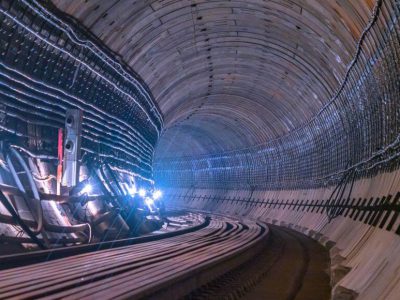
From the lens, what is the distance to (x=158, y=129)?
74.7 ft

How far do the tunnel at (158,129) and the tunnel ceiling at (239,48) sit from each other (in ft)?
0.23

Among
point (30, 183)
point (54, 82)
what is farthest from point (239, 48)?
point (30, 183)

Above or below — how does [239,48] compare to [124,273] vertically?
above

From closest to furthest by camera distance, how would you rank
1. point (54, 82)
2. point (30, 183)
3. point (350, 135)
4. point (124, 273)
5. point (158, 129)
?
point (124, 273) < point (30, 183) < point (54, 82) < point (350, 135) < point (158, 129)

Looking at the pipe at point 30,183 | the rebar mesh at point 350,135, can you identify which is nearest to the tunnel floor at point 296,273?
the rebar mesh at point 350,135

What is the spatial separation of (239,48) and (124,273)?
42.3ft

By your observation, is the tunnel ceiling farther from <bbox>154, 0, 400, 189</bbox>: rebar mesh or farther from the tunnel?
<bbox>154, 0, 400, 189</bbox>: rebar mesh

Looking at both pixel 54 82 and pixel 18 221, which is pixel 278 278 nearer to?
pixel 18 221

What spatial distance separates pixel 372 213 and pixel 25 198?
6.49 m

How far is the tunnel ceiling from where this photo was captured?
12047mm

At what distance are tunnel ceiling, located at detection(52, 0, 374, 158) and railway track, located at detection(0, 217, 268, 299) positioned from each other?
4939mm

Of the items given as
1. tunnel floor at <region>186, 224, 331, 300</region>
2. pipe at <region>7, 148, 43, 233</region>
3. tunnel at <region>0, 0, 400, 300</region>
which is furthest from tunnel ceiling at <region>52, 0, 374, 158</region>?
tunnel floor at <region>186, 224, 331, 300</region>

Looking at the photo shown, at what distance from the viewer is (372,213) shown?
10367mm

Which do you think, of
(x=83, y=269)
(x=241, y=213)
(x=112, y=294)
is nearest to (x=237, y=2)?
(x=83, y=269)
